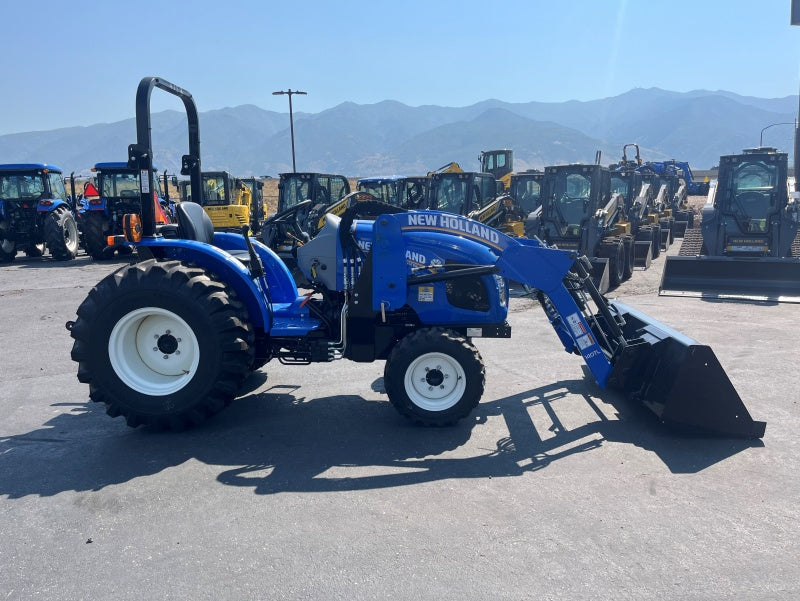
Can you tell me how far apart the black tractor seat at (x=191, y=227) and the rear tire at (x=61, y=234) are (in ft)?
44.5

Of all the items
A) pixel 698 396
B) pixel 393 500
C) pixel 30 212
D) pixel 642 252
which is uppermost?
pixel 30 212

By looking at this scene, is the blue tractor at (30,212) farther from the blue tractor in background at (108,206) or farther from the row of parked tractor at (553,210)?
the blue tractor in background at (108,206)

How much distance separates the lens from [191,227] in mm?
5801

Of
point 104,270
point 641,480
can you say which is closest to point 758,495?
point 641,480

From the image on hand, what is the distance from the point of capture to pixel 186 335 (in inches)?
208

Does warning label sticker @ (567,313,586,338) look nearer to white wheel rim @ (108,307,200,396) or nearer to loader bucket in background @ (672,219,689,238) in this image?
white wheel rim @ (108,307,200,396)

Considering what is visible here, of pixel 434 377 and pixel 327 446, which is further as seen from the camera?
pixel 434 377

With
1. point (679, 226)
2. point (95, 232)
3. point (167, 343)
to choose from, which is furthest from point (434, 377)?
point (679, 226)

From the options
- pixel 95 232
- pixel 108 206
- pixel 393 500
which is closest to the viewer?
pixel 393 500

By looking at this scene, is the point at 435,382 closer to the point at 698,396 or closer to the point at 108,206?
the point at 698,396

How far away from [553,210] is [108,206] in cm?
1223

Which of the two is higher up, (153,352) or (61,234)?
(61,234)

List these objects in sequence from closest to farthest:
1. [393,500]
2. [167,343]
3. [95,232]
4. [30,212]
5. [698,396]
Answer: [393,500], [698,396], [167,343], [95,232], [30,212]

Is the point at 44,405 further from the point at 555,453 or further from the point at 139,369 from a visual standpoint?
the point at 555,453
